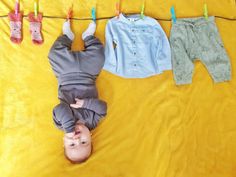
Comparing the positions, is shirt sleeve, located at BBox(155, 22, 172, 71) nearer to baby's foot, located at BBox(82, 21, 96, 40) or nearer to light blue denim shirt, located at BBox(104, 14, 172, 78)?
light blue denim shirt, located at BBox(104, 14, 172, 78)

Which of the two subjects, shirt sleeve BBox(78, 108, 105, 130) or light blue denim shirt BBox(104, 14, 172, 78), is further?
light blue denim shirt BBox(104, 14, 172, 78)

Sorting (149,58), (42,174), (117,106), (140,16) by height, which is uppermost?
(140,16)

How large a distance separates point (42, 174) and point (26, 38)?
0.63 metres

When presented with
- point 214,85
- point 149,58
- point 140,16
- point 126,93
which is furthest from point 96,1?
point 214,85

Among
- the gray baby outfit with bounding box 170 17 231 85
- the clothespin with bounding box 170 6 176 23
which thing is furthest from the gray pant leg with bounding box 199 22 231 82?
the clothespin with bounding box 170 6 176 23

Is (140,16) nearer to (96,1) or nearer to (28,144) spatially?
(96,1)

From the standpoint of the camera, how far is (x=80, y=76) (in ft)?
4.79

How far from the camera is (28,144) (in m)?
1.42

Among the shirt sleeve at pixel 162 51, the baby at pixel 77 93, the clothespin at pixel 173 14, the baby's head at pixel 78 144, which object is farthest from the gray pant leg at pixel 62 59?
the clothespin at pixel 173 14

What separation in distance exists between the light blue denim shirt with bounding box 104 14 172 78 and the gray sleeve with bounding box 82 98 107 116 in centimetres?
21

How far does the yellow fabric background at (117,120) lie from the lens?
1.41m

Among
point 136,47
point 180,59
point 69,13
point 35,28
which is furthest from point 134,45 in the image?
point 35,28

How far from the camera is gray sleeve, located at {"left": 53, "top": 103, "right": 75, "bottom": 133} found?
4.37 feet

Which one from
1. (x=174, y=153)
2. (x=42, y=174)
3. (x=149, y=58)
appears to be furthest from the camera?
(x=149, y=58)
